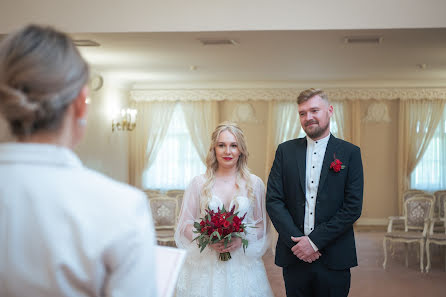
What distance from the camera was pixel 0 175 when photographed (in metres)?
1.10

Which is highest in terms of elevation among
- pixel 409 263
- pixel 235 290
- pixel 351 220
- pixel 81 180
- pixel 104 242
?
pixel 81 180

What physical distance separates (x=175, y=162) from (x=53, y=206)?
12.0 metres

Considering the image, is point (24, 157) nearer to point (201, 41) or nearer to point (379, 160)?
point (201, 41)

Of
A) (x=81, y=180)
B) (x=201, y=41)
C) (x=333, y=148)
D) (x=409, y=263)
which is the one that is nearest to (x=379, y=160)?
(x=409, y=263)

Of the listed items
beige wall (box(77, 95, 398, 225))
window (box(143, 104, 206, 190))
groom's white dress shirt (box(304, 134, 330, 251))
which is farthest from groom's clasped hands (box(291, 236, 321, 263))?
window (box(143, 104, 206, 190))

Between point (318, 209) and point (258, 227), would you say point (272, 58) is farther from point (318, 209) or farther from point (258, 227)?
point (318, 209)

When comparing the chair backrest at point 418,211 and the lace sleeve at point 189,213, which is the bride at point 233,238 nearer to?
the lace sleeve at point 189,213

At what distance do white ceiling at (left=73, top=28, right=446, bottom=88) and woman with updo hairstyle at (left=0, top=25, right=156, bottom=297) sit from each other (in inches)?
236

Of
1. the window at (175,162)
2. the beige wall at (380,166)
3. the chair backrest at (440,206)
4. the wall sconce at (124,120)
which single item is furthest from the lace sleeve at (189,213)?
the beige wall at (380,166)

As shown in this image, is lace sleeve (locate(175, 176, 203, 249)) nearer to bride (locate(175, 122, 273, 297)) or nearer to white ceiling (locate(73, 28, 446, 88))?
bride (locate(175, 122, 273, 297))

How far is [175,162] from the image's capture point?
13.0m

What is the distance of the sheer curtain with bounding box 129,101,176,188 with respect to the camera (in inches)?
511

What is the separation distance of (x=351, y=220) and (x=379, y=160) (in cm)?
984
